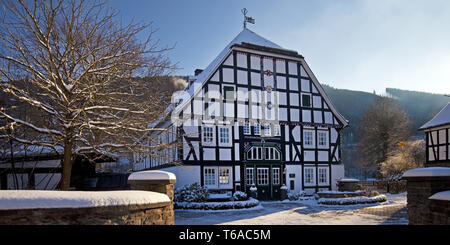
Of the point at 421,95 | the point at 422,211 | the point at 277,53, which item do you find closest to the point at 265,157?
the point at 277,53

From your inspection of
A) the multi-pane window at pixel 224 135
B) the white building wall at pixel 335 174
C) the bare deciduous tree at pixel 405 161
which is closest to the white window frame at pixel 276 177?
the multi-pane window at pixel 224 135

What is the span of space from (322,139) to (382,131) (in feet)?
63.8

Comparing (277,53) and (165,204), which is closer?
(165,204)

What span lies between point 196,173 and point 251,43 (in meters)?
9.68

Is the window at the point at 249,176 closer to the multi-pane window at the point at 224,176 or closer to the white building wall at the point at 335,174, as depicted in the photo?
the multi-pane window at the point at 224,176

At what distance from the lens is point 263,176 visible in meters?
22.6

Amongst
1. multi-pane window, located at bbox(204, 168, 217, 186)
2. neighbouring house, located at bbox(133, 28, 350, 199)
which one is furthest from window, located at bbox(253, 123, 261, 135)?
multi-pane window, located at bbox(204, 168, 217, 186)

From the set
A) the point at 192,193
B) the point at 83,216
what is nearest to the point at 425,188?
the point at 83,216

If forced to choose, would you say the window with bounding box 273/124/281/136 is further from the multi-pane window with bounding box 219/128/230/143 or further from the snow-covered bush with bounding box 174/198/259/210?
the snow-covered bush with bounding box 174/198/259/210

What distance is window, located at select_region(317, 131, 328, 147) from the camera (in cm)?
2506

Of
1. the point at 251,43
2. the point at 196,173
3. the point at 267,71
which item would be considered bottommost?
the point at 196,173
